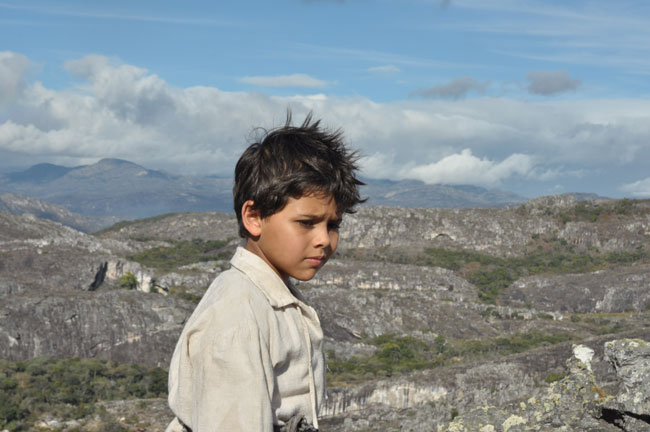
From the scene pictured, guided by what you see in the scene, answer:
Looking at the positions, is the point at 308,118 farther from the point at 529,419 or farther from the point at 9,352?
the point at 9,352

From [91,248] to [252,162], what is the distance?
99.7m

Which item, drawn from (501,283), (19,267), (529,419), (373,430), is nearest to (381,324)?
(501,283)

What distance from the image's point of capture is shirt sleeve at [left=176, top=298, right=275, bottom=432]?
8.00 feet

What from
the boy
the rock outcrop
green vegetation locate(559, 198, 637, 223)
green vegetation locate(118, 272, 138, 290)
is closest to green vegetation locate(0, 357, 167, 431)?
the rock outcrop

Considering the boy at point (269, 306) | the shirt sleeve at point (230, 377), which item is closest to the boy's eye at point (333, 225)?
the boy at point (269, 306)

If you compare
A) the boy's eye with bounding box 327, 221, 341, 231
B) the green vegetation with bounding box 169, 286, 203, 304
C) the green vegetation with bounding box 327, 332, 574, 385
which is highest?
the boy's eye with bounding box 327, 221, 341, 231

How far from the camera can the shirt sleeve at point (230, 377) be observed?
2.44m

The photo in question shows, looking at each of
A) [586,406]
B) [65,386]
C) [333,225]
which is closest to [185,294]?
[65,386]

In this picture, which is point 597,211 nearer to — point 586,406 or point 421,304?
point 421,304

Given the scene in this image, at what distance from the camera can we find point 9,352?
159 feet

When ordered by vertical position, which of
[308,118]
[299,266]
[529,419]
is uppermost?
[308,118]

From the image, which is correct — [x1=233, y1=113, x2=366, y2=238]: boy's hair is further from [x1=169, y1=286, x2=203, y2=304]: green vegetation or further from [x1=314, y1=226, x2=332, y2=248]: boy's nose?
[x1=169, y1=286, x2=203, y2=304]: green vegetation

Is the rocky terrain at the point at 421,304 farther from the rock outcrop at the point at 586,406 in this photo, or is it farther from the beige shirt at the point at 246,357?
the beige shirt at the point at 246,357

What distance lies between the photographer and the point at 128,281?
264 ft
